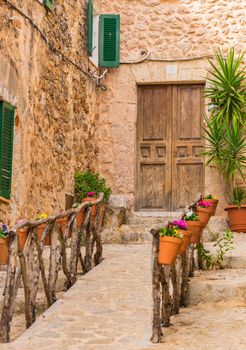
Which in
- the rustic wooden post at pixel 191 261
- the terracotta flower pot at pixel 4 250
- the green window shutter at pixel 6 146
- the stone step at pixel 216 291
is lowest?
the stone step at pixel 216 291

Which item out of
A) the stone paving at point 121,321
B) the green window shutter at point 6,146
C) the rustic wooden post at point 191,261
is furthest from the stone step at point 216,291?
the green window shutter at point 6,146

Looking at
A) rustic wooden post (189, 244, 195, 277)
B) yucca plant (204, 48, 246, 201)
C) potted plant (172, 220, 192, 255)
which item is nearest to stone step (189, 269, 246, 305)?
rustic wooden post (189, 244, 195, 277)

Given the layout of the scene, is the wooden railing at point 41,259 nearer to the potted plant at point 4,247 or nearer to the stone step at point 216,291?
the potted plant at point 4,247

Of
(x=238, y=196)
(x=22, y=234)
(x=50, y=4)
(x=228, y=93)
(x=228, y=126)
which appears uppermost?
(x=50, y=4)

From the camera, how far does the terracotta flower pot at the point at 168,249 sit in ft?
18.8

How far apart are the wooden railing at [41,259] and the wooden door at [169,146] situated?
3.87 m

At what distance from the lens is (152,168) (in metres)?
12.4

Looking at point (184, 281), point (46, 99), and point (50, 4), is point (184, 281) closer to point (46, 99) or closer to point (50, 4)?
point (46, 99)

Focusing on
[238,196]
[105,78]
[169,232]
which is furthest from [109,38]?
[169,232]

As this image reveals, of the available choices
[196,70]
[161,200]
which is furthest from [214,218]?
[196,70]

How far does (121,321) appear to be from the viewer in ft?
20.0

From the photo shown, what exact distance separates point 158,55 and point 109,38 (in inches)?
34.7

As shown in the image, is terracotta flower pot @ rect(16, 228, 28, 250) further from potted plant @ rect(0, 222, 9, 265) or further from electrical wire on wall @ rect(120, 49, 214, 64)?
electrical wire on wall @ rect(120, 49, 214, 64)

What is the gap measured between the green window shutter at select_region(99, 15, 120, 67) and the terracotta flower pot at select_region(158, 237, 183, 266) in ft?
23.4
